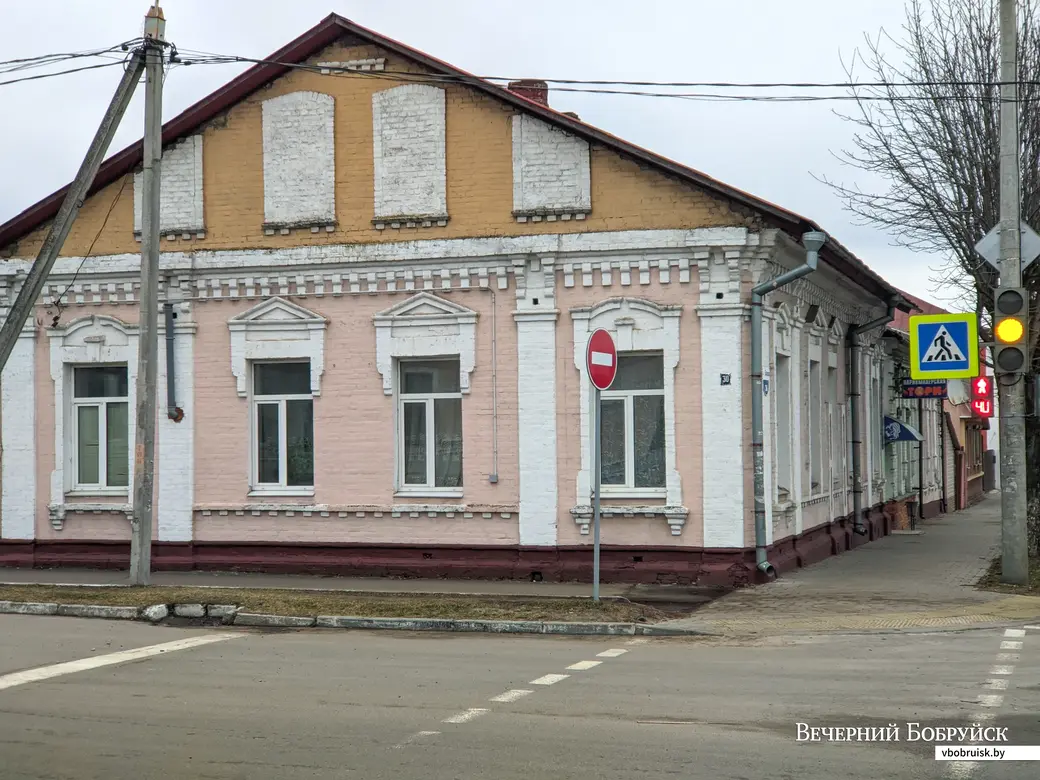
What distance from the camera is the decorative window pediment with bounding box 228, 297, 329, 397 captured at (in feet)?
60.5

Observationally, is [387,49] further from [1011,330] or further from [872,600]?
[872,600]

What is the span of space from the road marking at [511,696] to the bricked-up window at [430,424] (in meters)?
8.69

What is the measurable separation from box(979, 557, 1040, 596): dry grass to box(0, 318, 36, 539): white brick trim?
13.3 m

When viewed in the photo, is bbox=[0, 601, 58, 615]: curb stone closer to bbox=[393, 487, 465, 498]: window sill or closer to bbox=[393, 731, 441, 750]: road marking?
bbox=[393, 487, 465, 498]: window sill

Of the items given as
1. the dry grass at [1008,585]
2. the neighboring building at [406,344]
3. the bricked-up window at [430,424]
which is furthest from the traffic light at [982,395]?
the bricked-up window at [430,424]

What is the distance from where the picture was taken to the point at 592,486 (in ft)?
56.6

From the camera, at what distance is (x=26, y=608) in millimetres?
14977

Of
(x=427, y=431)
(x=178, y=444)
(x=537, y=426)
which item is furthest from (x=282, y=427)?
(x=537, y=426)

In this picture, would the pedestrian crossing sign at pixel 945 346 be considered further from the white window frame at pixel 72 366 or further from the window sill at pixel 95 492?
the window sill at pixel 95 492

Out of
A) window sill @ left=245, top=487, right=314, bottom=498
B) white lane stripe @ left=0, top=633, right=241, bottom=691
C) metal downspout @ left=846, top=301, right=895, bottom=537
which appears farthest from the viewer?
metal downspout @ left=846, top=301, right=895, bottom=537

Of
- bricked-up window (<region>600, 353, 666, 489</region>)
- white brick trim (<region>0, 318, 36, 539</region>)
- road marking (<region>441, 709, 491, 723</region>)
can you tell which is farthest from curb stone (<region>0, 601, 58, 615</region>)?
road marking (<region>441, 709, 491, 723</region>)

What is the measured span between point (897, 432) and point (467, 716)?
2033 centimetres

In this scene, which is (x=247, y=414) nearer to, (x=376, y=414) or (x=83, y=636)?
(x=376, y=414)

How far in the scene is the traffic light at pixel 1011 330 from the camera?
1551cm
